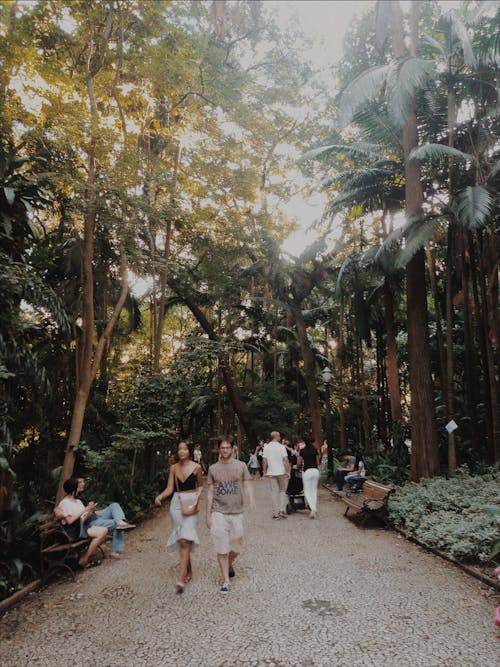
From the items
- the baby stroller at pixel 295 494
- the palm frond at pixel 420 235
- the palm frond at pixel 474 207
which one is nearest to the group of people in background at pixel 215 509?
the baby stroller at pixel 295 494

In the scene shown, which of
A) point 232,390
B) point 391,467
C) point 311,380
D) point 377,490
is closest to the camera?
point 377,490

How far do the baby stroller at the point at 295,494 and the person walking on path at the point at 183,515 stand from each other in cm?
535

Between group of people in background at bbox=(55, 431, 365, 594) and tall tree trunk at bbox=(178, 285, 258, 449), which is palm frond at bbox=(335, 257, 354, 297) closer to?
tall tree trunk at bbox=(178, 285, 258, 449)

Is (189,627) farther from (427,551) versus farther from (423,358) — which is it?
(423,358)

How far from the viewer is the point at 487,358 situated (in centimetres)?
1119

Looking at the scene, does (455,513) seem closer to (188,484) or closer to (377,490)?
(377,490)

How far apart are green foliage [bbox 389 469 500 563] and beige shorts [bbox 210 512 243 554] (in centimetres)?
291

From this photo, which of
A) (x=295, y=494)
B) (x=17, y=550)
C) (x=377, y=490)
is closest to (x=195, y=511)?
(x=17, y=550)

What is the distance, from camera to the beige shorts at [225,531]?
16.6ft

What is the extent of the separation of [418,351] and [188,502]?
8.28 m

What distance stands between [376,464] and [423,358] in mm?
4894

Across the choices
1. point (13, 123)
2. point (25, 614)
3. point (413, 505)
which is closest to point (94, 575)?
point (25, 614)

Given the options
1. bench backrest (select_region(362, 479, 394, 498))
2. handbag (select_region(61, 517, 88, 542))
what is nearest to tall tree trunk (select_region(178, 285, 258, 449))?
bench backrest (select_region(362, 479, 394, 498))

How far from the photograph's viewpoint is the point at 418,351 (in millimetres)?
11469
